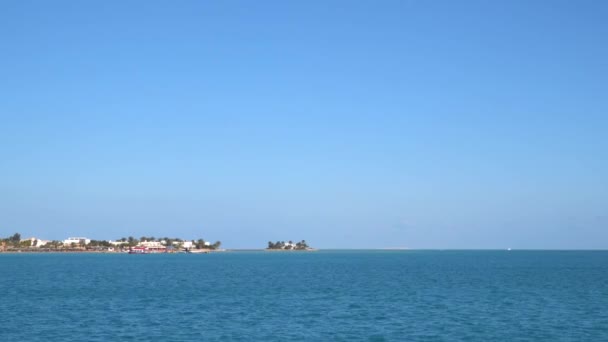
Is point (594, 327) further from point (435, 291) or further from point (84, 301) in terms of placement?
point (84, 301)

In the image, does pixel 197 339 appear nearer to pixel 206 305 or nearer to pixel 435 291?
pixel 206 305

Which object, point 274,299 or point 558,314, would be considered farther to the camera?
point 274,299

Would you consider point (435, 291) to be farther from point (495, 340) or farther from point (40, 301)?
point (40, 301)

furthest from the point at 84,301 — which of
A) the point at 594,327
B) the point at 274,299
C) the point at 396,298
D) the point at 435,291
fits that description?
the point at 594,327

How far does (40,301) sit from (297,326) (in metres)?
32.6

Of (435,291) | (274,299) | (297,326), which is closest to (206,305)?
(274,299)

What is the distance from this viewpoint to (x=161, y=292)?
80688mm

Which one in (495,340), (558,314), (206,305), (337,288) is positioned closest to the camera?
(495,340)

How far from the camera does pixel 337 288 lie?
289 ft

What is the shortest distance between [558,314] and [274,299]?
29360 mm

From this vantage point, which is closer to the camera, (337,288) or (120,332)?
(120,332)

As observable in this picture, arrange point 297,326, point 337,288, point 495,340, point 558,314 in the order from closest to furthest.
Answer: point 495,340 → point 297,326 → point 558,314 → point 337,288

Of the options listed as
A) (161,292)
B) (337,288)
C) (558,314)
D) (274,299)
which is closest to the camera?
(558,314)

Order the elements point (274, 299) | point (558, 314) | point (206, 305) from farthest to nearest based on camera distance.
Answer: point (274, 299)
point (206, 305)
point (558, 314)
